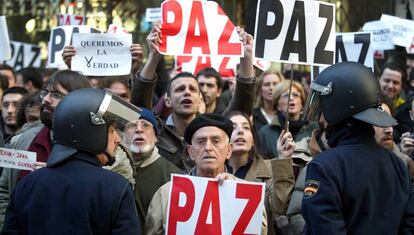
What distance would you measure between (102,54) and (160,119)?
1.09 meters

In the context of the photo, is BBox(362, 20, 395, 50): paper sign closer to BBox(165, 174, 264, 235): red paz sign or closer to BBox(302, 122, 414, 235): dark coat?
BBox(165, 174, 264, 235): red paz sign

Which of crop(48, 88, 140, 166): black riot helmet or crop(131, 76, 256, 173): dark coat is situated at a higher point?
crop(48, 88, 140, 166): black riot helmet

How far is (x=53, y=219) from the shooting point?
15.8ft

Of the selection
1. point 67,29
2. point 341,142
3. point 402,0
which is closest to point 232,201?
point 341,142

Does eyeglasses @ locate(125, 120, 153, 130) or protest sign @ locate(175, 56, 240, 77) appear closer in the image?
eyeglasses @ locate(125, 120, 153, 130)

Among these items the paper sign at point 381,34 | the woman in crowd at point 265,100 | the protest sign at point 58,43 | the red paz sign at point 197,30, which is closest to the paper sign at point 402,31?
the paper sign at point 381,34

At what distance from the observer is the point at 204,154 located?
6.14m

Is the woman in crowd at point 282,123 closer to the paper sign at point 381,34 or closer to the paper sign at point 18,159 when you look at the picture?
the paper sign at point 381,34

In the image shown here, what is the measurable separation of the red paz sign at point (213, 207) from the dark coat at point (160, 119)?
1.55m

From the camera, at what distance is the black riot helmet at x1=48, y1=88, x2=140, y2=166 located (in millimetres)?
4879

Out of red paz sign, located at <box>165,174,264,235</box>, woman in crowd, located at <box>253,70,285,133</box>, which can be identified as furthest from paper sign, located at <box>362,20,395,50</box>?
red paz sign, located at <box>165,174,264,235</box>

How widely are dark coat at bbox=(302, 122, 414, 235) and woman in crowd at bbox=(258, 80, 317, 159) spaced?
352cm

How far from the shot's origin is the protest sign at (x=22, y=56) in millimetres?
14019

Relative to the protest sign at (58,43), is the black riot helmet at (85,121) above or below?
above
